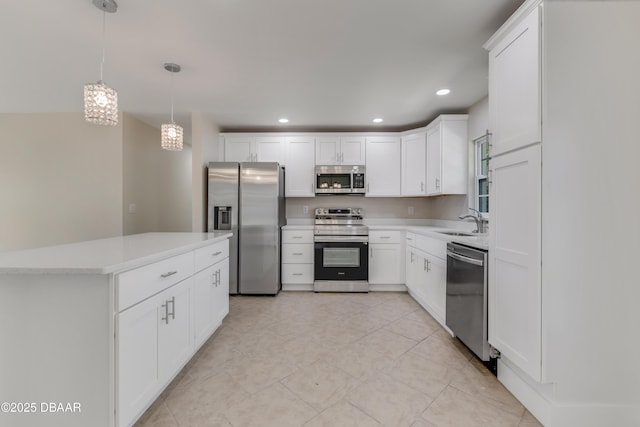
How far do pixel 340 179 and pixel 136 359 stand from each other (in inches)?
130

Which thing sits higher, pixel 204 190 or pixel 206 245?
pixel 204 190

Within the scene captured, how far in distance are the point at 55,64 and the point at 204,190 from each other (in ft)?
6.08

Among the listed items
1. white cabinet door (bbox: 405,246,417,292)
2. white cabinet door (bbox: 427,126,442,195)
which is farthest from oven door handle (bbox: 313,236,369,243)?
white cabinet door (bbox: 427,126,442,195)

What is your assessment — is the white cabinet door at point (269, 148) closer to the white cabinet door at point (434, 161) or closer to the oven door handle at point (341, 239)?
the oven door handle at point (341, 239)

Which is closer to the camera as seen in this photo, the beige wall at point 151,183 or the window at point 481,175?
the window at point 481,175

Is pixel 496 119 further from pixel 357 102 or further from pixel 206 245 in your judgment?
pixel 206 245

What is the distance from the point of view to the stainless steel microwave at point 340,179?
4.02 meters

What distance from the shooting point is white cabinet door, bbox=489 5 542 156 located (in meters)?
1.42

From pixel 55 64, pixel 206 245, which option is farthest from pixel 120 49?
pixel 206 245

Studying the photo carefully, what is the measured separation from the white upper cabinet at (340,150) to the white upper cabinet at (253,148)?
2.00 feet

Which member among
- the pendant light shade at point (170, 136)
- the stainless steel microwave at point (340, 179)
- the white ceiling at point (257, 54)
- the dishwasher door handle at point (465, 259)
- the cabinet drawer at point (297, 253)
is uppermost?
the white ceiling at point (257, 54)

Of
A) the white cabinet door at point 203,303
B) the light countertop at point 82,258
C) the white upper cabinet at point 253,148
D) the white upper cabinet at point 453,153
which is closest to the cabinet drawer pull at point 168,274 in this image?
the light countertop at point 82,258

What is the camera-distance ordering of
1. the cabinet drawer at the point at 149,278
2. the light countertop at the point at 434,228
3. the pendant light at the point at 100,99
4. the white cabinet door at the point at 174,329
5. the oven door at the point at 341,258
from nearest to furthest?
the cabinet drawer at the point at 149,278, the white cabinet door at the point at 174,329, the pendant light at the point at 100,99, the light countertop at the point at 434,228, the oven door at the point at 341,258

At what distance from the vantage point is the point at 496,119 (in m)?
1.76
